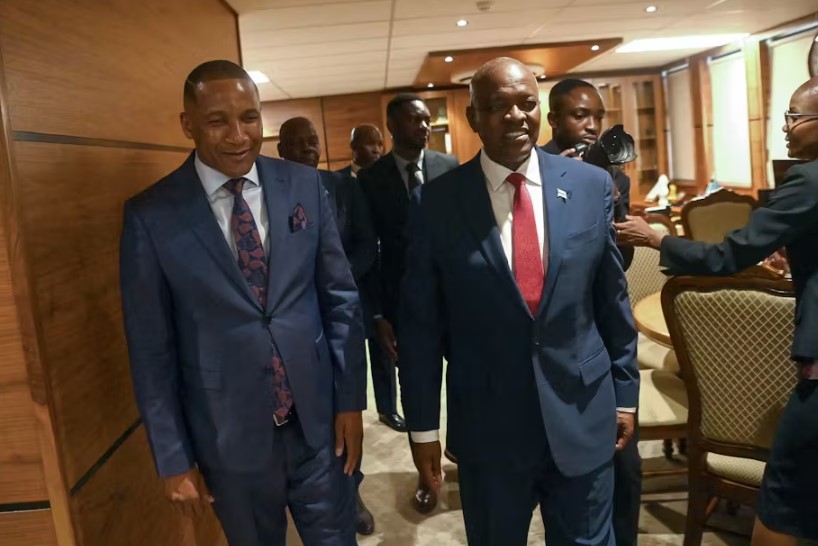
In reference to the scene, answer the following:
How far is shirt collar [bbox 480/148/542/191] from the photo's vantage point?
1.33 metres

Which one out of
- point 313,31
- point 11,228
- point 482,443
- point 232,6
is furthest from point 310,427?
point 313,31

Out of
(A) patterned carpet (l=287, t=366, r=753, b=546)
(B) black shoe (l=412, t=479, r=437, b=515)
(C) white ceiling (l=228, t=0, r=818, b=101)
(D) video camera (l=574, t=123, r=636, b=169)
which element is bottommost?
(A) patterned carpet (l=287, t=366, r=753, b=546)

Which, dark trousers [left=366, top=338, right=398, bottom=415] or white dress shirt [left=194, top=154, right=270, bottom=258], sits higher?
white dress shirt [left=194, top=154, right=270, bottom=258]

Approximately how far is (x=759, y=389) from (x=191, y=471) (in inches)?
60.9

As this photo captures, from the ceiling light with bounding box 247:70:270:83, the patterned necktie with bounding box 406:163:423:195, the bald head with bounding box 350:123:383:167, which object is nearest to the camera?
the patterned necktie with bounding box 406:163:423:195

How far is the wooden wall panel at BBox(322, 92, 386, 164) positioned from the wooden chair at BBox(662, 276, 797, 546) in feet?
18.8

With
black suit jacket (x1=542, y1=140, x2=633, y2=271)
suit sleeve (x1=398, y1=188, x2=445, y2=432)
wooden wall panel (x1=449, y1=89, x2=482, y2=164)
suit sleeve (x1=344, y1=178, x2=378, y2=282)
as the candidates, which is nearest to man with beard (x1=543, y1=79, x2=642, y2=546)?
black suit jacket (x1=542, y1=140, x2=633, y2=271)

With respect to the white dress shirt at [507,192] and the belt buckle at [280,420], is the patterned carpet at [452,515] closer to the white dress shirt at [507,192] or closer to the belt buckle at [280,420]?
the belt buckle at [280,420]

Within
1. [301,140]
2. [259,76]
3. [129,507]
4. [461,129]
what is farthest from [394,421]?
[461,129]

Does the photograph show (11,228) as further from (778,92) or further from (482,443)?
(778,92)

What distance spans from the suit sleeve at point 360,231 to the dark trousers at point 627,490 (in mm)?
1148

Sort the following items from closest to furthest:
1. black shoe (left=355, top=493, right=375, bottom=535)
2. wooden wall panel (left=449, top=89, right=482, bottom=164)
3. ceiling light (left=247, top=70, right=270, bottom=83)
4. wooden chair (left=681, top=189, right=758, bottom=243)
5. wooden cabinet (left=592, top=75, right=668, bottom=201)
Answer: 1. black shoe (left=355, top=493, right=375, bottom=535)
2. wooden chair (left=681, top=189, right=758, bottom=243)
3. ceiling light (left=247, top=70, right=270, bottom=83)
4. wooden wall panel (left=449, top=89, right=482, bottom=164)
5. wooden cabinet (left=592, top=75, right=668, bottom=201)

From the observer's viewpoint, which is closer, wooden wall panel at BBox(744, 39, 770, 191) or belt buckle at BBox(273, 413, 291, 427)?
belt buckle at BBox(273, 413, 291, 427)

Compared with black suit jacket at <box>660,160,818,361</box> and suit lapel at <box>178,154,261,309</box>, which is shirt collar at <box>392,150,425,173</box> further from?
suit lapel at <box>178,154,261,309</box>
